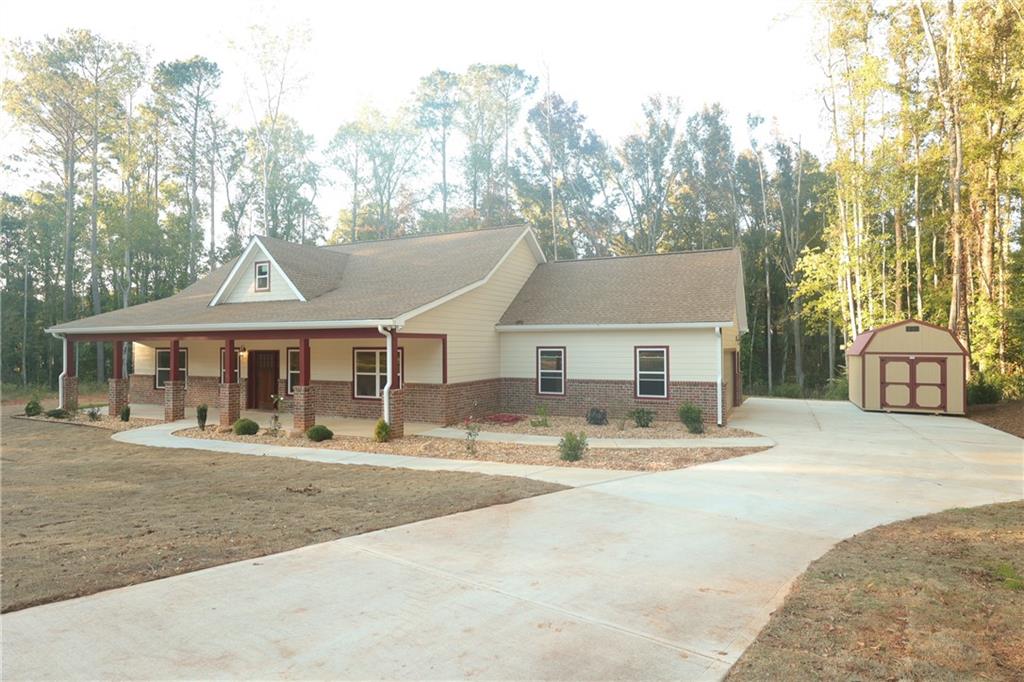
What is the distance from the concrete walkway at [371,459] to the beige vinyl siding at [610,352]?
7.10m

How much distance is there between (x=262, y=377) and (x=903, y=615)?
18.6m

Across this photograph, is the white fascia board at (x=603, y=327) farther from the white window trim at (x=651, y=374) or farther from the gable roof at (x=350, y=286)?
the gable roof at (x=350, y=286)

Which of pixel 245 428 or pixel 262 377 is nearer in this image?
pixel 245 428

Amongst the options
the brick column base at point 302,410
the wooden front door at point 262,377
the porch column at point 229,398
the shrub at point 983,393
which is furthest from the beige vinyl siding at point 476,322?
the shrub at point 983,393

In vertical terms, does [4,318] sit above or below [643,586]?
above

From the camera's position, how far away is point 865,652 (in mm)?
3682

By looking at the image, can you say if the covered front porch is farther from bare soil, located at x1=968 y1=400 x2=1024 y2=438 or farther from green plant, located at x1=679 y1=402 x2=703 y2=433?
bare soil, located at x1=968 y1=400 x2=1024 y2=438

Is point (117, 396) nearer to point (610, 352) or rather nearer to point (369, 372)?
point (369, 372)

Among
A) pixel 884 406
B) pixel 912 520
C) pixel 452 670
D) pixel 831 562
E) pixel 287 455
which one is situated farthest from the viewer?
pixel 884 406

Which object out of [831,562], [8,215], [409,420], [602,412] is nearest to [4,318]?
[8,215]

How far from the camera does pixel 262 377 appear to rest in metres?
19.4

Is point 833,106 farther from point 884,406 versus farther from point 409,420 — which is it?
point 409,420

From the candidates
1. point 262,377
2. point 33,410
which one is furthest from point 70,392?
point 262,377

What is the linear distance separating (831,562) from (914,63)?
81.5 feet
